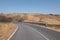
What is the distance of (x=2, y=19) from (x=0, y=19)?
129cm

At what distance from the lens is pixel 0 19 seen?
123000 millimetres

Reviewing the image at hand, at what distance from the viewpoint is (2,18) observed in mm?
124125

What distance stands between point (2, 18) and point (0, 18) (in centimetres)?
120

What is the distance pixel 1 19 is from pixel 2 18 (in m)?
0.84

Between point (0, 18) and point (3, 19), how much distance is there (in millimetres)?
1931

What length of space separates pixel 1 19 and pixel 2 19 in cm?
71

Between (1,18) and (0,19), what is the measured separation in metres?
1.94

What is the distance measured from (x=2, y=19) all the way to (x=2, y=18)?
744mm

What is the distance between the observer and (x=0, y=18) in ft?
406

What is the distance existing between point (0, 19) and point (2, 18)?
5.39 feet

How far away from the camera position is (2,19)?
12369 centimetres

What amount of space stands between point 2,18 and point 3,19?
3.61 feet

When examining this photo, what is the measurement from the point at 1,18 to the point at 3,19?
1991 mm
